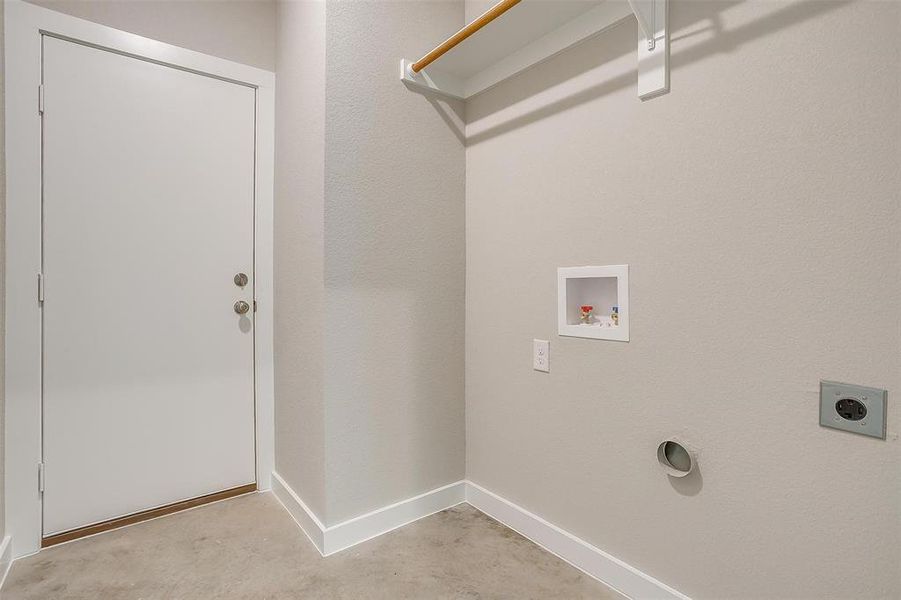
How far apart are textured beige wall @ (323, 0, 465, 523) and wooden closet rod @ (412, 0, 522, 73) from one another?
0.15 meters

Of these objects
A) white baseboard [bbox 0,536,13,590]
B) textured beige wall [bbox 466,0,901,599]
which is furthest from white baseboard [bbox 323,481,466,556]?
white baseboard [bbox 0,536,13,590]

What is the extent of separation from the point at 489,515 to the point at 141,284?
1771 millimetres

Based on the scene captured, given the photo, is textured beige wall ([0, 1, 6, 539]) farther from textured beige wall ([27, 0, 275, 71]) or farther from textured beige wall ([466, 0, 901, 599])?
textured beige wall ([466, 0, 901, 599])

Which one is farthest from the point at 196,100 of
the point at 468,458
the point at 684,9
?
the point at 468,458

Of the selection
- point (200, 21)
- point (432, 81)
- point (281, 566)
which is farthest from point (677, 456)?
point (200, 21)

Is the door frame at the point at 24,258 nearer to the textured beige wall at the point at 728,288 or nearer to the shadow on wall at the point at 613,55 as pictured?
the shadow on wall at the point at 613,55

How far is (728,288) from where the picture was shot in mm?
1133

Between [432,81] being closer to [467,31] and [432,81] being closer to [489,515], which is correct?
[467,31]

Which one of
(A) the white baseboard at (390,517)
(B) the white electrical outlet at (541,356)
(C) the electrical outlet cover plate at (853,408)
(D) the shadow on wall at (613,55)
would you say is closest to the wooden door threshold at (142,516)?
(A) the white baseboard at (390,517)

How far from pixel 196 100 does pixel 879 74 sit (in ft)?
7.52

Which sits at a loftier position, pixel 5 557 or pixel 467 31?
pixel 467 31

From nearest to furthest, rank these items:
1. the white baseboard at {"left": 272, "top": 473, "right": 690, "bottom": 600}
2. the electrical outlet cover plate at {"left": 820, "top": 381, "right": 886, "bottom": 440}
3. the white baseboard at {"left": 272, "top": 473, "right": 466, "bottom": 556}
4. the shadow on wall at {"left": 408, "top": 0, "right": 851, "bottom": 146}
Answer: the electrical outlet cover plate at {"left": 820, "top": 381, "right": 886, "bottom": 440}, the shadow on wall at {"left": 408, "top": 0, "right": 851, "bottom": 146}, the white baseboard at {"left": 272, "top": 473, "right": 690, "bottom": 600}, the white baseboard at {"left": 272, "top": 473, "right": 466, "bottom": 556}

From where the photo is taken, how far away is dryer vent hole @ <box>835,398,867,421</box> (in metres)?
0.94

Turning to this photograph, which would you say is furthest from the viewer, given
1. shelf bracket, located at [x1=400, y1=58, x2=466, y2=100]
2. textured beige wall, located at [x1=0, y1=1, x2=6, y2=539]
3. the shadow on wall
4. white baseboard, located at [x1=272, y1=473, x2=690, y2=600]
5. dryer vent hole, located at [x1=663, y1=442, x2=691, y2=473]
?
shelf bracket, located at [x1=400, y1=58, x2=466, y2=100]
